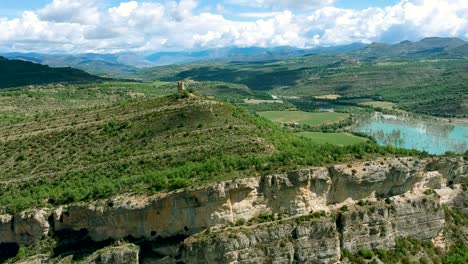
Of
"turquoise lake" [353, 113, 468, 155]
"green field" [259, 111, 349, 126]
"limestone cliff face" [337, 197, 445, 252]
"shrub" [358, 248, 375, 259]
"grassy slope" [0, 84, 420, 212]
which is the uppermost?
"grassy slope" [0, 84, 420, 212]

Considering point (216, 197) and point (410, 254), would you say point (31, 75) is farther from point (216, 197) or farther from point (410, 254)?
point (410, 254)

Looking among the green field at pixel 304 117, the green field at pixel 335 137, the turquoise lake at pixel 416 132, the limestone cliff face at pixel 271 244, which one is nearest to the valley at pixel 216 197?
the limestone cliff face at pixel 271 244

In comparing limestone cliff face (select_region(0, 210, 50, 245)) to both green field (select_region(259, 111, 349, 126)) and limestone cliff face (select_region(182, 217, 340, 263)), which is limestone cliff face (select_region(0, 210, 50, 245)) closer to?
limestone cliff face (select_region(182, 217, 340, 263))

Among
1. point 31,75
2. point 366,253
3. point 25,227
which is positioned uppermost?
point 31,75

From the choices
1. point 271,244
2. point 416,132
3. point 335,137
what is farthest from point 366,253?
point 416,132

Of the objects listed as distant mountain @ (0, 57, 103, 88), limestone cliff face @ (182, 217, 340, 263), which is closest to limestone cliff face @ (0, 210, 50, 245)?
limestone cliff face @ (182, 217, 340, 263)

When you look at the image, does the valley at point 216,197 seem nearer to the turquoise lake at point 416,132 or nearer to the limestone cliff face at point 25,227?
the limestone cliff face at point 25,227

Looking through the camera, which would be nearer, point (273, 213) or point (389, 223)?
point (273, 213)

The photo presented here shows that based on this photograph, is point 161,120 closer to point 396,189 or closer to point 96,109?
point 96,109
